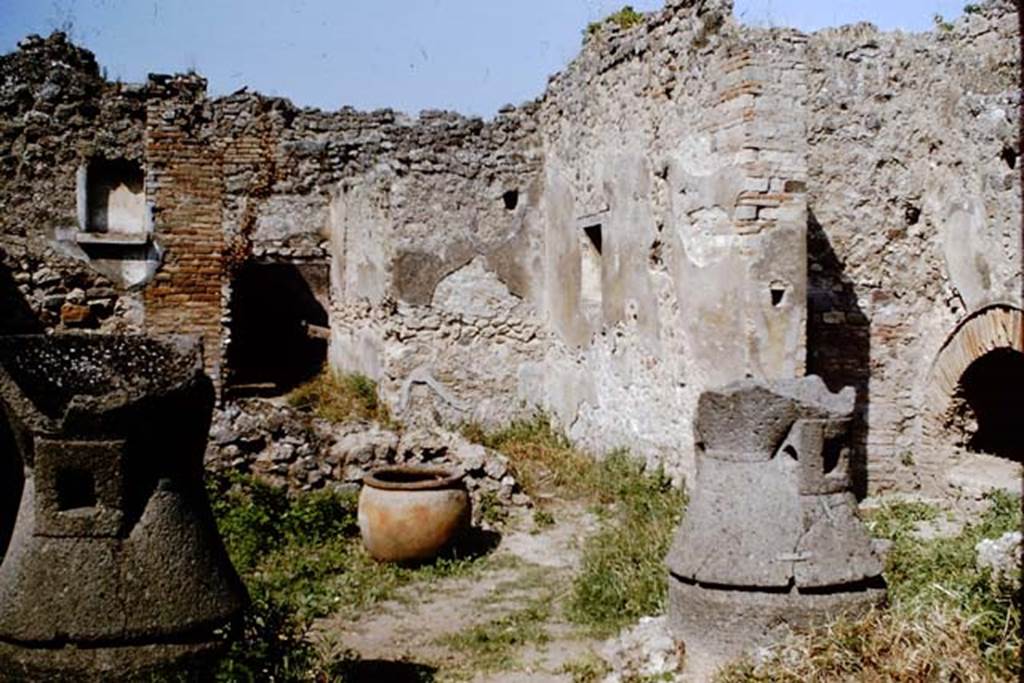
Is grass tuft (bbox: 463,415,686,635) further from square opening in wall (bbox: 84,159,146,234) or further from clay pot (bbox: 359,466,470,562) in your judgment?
square opening in wall (bbox: 84,159,146,234)

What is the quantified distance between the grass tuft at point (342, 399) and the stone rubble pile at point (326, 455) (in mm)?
2632

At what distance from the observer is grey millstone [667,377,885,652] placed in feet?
15.7

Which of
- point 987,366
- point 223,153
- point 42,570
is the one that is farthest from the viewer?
point 223,153

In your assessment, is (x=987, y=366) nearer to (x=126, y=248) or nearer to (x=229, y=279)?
(x=229, y=279)

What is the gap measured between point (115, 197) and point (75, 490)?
10184 mm

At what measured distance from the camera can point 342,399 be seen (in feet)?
42.4

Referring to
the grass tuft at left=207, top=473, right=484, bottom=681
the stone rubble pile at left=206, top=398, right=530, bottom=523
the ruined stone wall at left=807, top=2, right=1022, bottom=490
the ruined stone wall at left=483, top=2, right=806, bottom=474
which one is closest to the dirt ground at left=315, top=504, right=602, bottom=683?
the grass tuft at left=207, top=473, right=484, bottom=681

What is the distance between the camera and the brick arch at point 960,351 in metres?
7.68

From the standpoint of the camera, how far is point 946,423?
862 cm

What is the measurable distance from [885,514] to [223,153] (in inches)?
361

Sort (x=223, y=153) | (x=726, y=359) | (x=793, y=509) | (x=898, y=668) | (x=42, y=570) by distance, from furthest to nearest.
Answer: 1. (x=223, y=153)
2. (x=726, y=359)
3. (x=793, y=509)
4. (x=898, y=668)
5. (x=42, y=570)

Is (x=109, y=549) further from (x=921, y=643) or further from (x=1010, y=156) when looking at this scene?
(x=1010, y=156)

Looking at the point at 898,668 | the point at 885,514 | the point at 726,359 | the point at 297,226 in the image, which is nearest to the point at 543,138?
the point at 297,226

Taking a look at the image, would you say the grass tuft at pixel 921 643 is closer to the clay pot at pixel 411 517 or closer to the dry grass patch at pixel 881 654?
the dry grass patch at pixel 881 654
